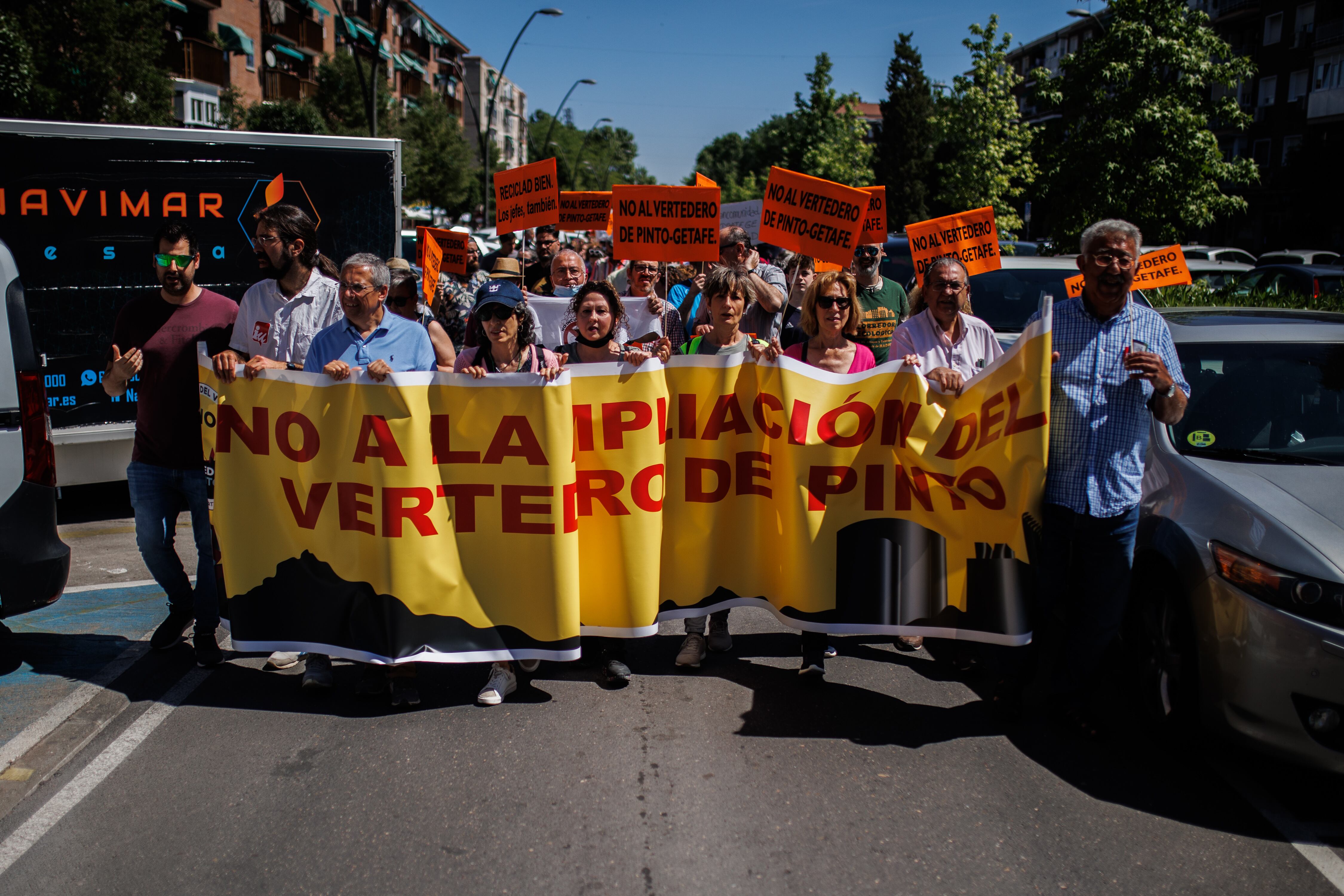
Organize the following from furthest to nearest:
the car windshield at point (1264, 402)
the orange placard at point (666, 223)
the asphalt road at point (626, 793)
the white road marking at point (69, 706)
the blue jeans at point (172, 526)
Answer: the orange placard at point (666, 223) → the blue jeans at point (172, 526) → the car windshield at point (1264, 402) → the white road marking at point (69, 706) → the asphalt road at point (626, 793)

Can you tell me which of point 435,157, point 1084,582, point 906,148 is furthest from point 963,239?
point 906,148

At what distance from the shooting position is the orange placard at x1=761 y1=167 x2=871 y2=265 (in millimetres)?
6230

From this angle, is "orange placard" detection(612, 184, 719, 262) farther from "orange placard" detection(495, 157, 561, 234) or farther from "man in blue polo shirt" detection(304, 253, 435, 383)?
"man in blue polo shirt" detection(304, 253, 435, 383)

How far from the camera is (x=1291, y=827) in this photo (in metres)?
3.62

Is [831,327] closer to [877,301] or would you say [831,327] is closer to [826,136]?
[877,301]

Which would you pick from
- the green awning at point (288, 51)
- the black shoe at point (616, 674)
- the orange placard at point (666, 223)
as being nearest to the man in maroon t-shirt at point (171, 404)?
the black shoe at point (616, 674)

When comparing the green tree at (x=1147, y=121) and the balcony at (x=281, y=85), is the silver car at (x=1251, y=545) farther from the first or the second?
the balcony at (x=281, y=85)

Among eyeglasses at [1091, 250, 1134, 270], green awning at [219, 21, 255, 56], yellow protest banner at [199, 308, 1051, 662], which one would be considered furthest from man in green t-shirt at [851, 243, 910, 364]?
green awning at [219, 21, 255, 56]

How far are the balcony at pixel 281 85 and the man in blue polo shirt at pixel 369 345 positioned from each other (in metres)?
37.5

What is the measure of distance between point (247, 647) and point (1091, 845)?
11.4ft

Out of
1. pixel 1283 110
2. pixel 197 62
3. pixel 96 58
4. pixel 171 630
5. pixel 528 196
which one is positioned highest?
pixel 1283 110

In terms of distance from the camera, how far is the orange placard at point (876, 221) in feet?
26.3

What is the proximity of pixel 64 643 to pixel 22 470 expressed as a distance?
48.1 inches

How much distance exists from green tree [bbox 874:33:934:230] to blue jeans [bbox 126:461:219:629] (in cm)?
6396
